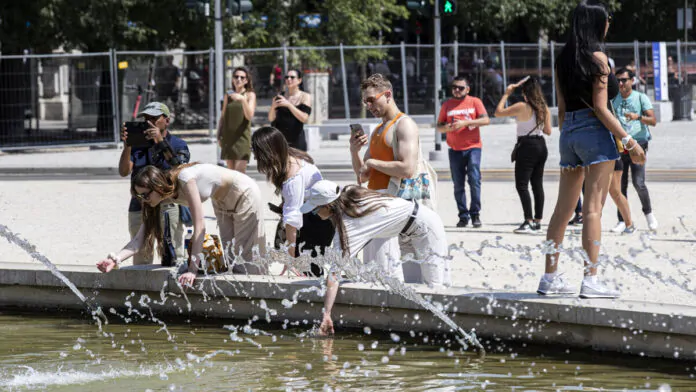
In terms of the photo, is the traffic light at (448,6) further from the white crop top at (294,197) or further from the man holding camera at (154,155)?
the white crop top at (294,197)

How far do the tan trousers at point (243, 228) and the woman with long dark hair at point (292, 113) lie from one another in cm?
488

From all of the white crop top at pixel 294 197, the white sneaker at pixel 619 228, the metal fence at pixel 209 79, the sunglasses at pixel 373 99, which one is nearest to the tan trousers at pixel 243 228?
the white crop top at pixel 294 197

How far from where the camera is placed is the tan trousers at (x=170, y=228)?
8273 mm

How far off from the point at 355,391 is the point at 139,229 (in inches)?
108

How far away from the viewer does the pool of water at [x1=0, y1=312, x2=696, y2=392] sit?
622cm

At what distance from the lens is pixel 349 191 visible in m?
6.90

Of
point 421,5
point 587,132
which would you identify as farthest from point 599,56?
point 421,5

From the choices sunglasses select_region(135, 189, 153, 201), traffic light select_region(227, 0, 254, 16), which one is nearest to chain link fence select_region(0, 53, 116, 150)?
traffic light select_region(227, 0, 254, 16)

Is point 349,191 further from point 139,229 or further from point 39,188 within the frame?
point 39,188

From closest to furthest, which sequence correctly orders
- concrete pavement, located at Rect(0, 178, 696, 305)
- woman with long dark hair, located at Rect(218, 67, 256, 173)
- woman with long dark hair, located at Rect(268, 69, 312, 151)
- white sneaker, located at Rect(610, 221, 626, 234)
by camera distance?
concrete pavement, located at Rect(0, 178, 696, 305) < white sneaker, located at Rect(610, 221, 626, 234) < woman with long dark hair, located at Rect(268, 69, 312, 151) < woman with long dark hair, located at Rect(218, 67, 256, 173)

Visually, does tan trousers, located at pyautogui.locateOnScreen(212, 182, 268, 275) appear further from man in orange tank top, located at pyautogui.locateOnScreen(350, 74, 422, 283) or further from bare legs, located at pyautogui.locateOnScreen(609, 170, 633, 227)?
bare legs, located at pyautogui.locateOnScreen(609, 170, 633, 227)

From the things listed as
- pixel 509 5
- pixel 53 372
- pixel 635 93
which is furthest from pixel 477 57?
pixel 53 372

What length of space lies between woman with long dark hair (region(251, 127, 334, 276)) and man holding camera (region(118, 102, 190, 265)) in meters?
1.01

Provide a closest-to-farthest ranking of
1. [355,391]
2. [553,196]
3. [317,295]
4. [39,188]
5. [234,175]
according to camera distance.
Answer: [355,391], [317,295], [234,175], [553,196], [39,188]
